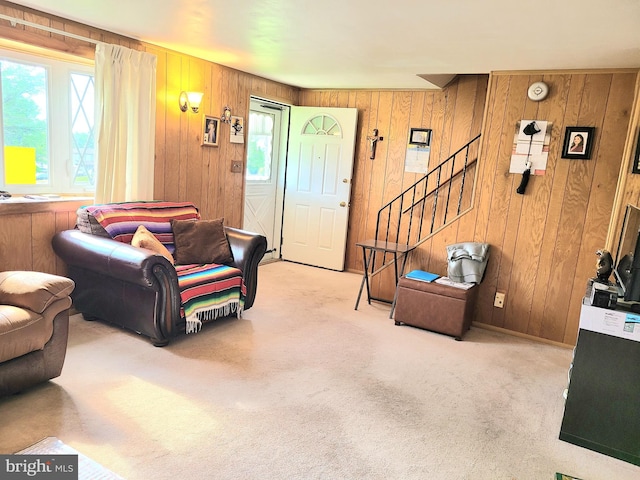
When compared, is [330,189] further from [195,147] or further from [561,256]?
[561,256]

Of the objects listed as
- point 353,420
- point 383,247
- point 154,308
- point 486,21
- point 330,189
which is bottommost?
point 353,420

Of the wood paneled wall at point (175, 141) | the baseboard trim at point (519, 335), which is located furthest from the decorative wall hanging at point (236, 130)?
the baseboard trim at point (519, 335)

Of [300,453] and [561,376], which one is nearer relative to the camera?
[300,453]

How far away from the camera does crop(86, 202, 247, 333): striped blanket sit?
319 cm

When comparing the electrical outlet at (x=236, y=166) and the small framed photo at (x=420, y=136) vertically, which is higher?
the small framed photo at (x=420, y=136)

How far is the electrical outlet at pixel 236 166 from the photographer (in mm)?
4832

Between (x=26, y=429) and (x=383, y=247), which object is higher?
(x=383, y=247)

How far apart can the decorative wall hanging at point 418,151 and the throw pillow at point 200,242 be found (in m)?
2.48

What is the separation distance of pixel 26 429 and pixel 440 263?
10.8ft

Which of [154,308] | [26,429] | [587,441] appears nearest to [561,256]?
[587,441]

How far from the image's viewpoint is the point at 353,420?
2389 millimetres

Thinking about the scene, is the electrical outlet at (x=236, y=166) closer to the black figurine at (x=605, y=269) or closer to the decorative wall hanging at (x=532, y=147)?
the decorative wall hanging at (x=532, y=147)

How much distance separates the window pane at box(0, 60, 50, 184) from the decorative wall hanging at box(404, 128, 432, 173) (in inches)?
141

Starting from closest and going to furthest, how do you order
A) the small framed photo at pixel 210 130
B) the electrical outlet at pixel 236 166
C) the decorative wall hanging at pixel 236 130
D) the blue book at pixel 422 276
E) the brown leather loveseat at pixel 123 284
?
the brown leather loveseat at pixel 123 284
the blue book at pixel 422 276
the small framed photo at pixel 210 130
the decorative wall hanging at pixel 236 130
the electrical outlet at pixel 236 166
